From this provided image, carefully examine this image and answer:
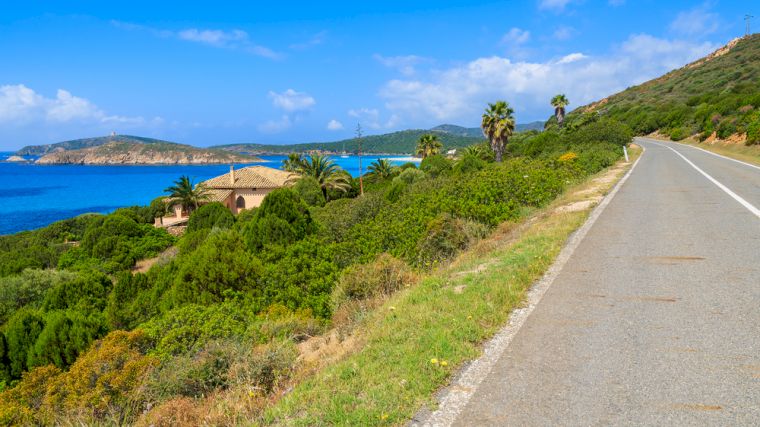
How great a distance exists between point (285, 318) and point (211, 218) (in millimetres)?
27126

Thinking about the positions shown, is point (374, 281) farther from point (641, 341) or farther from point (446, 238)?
point (641, 341)

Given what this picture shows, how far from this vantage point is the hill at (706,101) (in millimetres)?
37406

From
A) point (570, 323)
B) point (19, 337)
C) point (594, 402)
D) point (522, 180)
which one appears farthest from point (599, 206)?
point (19, 337)

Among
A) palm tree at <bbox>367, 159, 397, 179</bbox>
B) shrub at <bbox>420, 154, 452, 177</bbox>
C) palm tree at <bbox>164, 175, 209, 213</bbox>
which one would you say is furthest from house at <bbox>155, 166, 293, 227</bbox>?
shrub at <bbox>420, 154, 452, 177</bbox>

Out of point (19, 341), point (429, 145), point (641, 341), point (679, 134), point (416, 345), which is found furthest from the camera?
point (429, 145)

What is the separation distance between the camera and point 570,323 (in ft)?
16.3

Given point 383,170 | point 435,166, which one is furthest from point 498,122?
point 383,170

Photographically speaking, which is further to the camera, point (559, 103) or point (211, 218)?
point (559, 103)

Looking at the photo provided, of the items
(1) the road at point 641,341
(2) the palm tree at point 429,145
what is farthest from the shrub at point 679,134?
(1) the road at point 641,341

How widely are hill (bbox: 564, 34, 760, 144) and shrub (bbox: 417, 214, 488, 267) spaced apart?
26.5m

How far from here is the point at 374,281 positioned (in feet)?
29.3

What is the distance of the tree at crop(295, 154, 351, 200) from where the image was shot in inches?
1937

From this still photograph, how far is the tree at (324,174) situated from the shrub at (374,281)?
129ft

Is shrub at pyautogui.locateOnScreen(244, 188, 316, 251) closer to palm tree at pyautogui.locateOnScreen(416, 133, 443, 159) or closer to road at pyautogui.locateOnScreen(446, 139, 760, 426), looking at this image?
road at pyautogui.locateOnScreen(446, 139, 760, 426)
